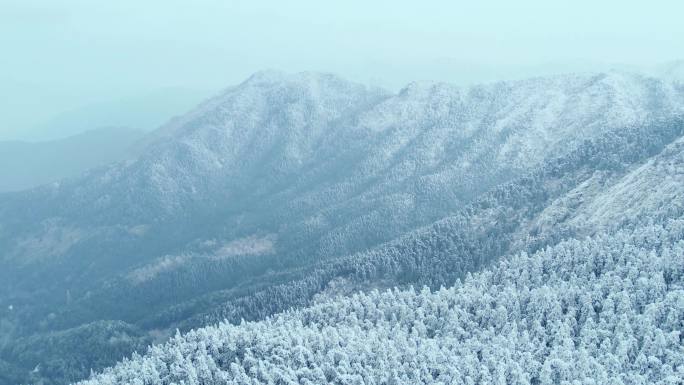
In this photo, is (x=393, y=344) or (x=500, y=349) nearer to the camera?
(x=500, y=349)

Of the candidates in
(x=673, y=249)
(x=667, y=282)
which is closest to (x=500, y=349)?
(x=667, y=282)

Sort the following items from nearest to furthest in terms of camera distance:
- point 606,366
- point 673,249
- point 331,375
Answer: point 606,366, point 331,375, point 673,249

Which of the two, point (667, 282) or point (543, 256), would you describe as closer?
point (667, 282)

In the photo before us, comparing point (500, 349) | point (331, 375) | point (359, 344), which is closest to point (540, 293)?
point (500, 349)

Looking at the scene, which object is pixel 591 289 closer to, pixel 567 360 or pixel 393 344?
pixel 567 360

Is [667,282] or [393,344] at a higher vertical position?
[667,282]

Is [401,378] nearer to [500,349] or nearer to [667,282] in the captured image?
[500,349]

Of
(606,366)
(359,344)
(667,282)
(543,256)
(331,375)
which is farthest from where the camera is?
(543,256)

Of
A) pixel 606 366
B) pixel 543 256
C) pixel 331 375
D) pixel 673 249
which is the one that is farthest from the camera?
pixel 543 256

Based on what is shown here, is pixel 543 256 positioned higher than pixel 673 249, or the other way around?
pixel 673 249
